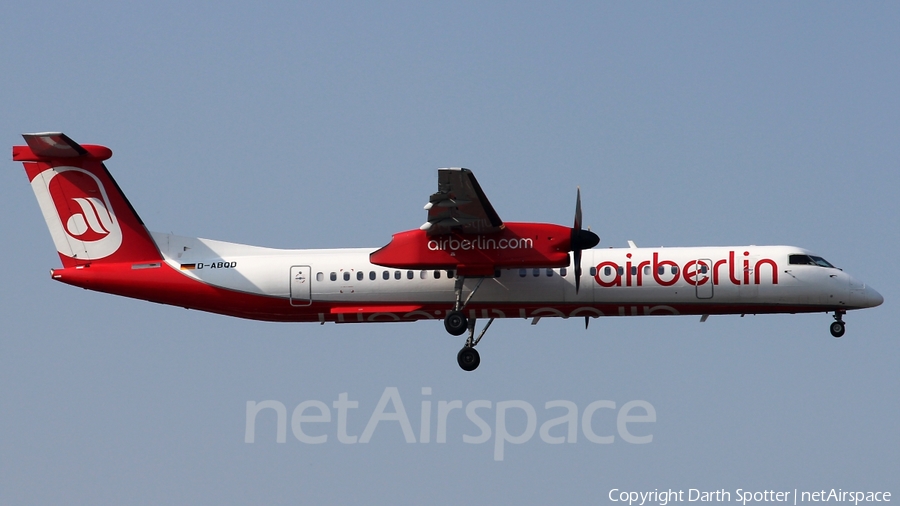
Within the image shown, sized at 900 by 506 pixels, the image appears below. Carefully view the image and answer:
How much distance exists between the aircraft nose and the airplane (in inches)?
1.1

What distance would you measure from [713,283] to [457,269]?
5768 millimetres

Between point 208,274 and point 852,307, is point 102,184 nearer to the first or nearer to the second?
point 208,274

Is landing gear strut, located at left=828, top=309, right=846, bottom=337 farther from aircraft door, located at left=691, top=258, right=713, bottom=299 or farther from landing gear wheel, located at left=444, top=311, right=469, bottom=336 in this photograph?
landing gear wheel, located at left=444, top=311, right=469, bottom=336

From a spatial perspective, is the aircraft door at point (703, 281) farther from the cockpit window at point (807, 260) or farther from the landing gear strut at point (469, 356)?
the landing gear strut at point (469, 356)

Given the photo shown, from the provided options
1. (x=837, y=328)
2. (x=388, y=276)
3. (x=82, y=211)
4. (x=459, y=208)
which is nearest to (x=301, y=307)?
(x=388, y=276)

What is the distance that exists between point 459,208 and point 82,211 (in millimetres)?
9304

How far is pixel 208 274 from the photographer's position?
25.4 metres

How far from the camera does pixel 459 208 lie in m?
22.7

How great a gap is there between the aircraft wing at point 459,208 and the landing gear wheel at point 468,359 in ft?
9.68

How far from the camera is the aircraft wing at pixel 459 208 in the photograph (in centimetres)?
2175

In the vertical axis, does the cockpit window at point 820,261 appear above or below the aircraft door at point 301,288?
above

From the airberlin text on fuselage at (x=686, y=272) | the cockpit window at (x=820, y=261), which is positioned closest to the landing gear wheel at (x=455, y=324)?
the airberlin text on fuselage at (x=686, y=272)

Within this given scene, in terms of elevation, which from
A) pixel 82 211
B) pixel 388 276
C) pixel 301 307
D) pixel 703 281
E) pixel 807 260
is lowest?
pixel 301 307

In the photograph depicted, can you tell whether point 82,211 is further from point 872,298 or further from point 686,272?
point 872,298
